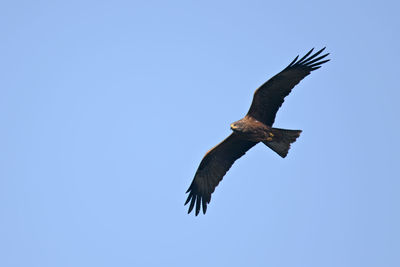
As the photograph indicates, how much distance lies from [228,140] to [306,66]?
8.90 feet

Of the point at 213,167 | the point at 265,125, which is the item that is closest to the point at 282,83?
the point at 265,125

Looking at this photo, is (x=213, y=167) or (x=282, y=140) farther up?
(x=213, y=167)

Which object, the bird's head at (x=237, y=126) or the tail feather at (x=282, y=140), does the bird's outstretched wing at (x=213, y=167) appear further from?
the tail feather at (x=282, y=140)

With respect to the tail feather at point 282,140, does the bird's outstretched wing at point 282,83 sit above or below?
above

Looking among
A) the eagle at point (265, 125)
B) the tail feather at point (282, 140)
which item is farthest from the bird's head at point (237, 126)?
the tail feather at point (282, 140)

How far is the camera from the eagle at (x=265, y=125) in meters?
13.6

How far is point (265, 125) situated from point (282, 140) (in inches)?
22.8

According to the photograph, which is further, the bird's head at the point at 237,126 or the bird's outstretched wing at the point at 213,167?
the bird's outstretched wing at the point at 213,167

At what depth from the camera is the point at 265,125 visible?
13984 millimetres

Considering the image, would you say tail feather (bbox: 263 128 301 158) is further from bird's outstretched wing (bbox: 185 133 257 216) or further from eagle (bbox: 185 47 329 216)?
bird's outstretched wing (bbox: 185 133 257 216)

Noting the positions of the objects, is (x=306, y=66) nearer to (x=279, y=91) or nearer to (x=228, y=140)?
(x=279, y=91)

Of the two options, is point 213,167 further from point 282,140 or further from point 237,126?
point 282,140

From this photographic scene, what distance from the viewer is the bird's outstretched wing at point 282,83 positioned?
1351cm

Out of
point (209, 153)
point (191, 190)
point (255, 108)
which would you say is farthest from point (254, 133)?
point (191, 190)
